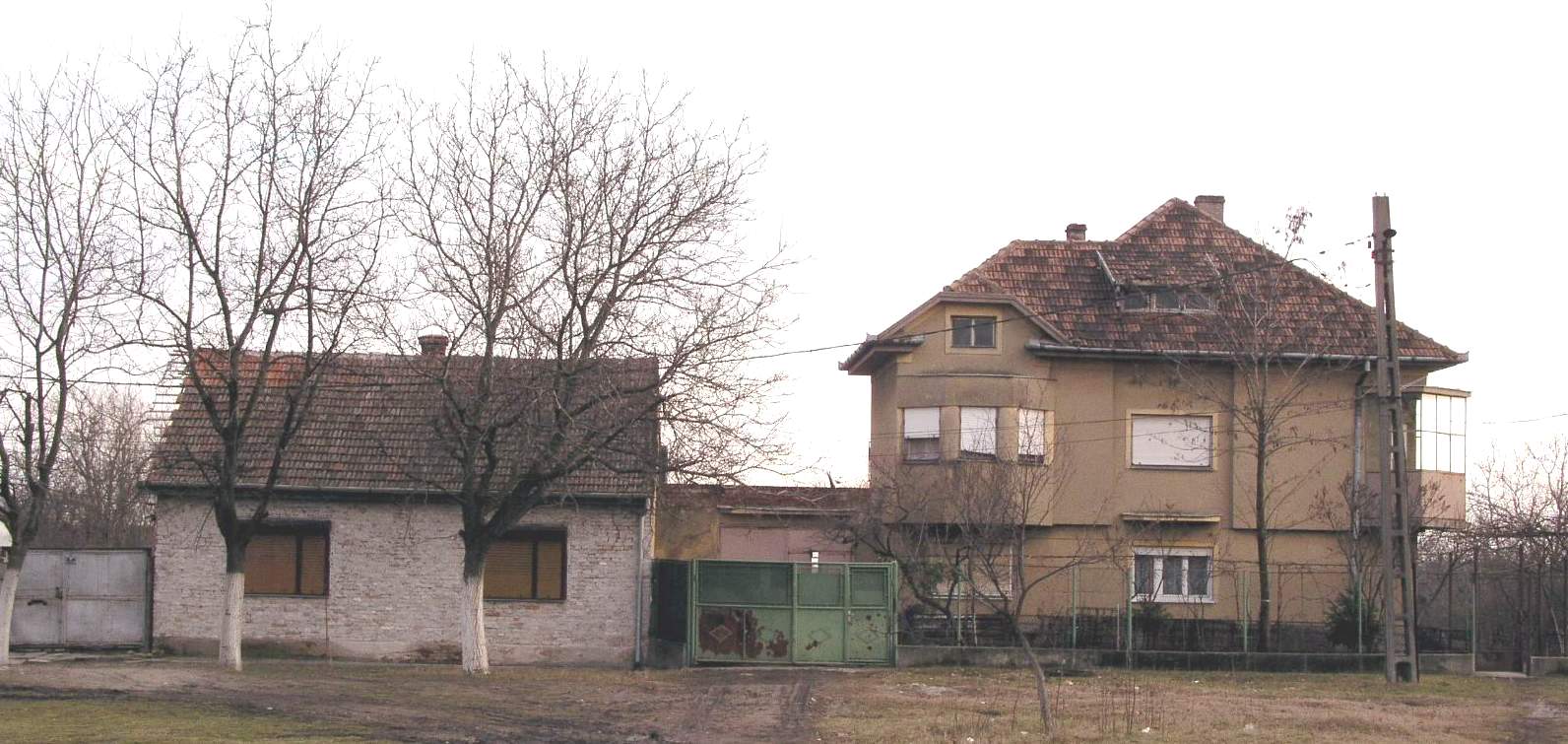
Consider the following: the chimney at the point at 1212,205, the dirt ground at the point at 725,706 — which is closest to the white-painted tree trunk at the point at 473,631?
the dirt ground at the point at 725,706

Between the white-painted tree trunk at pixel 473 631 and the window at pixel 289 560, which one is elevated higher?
the window at pixel 289 560

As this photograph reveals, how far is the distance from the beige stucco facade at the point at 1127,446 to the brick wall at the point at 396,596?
762 centimetres

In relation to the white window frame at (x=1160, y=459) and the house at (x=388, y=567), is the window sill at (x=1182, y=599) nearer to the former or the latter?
the white window frame at (x=1160, y=459)

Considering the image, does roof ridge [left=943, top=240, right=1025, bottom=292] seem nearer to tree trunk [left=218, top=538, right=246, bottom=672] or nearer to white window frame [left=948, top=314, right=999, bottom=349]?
white window frame [left=948, top=314, right=999, bottom=349]

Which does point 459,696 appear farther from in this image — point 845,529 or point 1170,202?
point 1170,202

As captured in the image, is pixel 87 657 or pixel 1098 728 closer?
pixel 1098 728

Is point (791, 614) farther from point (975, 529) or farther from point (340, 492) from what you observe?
point (340, 492)

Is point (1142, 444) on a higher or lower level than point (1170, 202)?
lower

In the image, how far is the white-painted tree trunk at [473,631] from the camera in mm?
25016

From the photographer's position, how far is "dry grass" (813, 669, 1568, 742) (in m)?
17.8

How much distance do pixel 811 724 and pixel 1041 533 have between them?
53.2 feet

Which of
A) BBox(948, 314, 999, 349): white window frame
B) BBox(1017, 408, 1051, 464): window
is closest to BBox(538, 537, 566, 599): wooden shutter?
BBox(1017, 408, 1051, 464): window

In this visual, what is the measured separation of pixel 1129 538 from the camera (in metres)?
33.8

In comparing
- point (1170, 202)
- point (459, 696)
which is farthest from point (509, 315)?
point (1170, 202)
